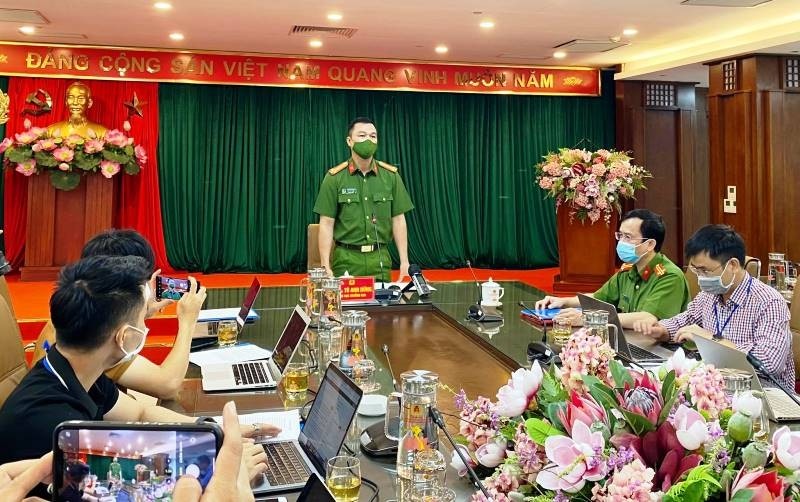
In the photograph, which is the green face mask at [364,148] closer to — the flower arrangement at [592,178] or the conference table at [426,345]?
the conference table at [426,345]

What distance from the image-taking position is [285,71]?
776 cm

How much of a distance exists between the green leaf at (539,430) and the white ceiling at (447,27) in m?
4.97

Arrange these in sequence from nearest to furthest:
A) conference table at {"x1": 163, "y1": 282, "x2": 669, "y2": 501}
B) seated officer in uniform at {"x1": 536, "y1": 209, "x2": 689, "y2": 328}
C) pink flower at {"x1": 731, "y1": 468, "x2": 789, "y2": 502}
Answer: pink flower at {"x1": 731, "y1": 468, "x2": 789, "y2": 502}, conference table at {"x1": 163, "y1": 282, "x2": 669, "y2": 501}, seated officer in uniform at {"x1": 536, "y1": 209, "x2": 689, "y2": 328}

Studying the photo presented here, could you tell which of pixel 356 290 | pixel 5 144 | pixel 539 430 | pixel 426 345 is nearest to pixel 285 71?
pixel 5 144

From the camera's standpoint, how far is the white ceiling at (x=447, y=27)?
563 cm

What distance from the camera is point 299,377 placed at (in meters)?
1.93

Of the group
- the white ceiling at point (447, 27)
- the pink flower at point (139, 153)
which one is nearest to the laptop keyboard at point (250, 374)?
the white ceiling at point (447, 27)

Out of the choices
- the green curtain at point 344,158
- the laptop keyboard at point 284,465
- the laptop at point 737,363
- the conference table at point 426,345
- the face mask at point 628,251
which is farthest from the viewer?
the green curtain at point 344,158

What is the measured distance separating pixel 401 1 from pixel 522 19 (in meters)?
1.19

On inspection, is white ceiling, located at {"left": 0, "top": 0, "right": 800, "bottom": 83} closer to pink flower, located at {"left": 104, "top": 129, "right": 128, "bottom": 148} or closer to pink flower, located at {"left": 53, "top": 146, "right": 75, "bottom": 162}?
pink flower, located at {"left": 104, "top": 129, "right": 128, "bottom": 148}

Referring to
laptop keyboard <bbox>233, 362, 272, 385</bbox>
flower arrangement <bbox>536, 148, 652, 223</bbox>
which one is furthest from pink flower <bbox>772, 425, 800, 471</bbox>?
flower arrangement <bbox>536, 148, 652, 223</bbox>

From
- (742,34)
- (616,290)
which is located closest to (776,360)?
(616,290)

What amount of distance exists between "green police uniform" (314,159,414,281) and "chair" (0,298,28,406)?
6.66ft

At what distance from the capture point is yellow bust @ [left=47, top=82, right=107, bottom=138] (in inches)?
286
